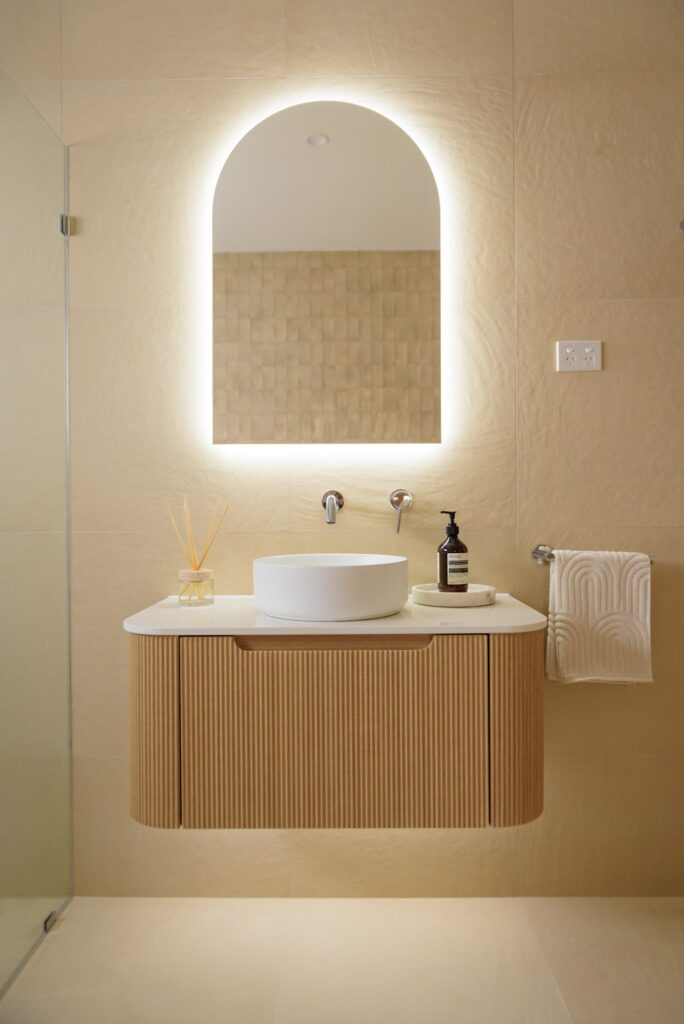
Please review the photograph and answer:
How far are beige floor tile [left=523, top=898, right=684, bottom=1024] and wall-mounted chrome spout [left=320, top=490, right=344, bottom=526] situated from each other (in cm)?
110

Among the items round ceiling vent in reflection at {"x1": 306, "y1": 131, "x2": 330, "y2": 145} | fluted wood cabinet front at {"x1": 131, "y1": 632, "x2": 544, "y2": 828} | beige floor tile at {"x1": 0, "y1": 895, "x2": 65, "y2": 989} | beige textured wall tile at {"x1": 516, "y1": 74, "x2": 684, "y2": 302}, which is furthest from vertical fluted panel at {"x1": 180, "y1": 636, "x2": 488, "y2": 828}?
round ceiling vent in reflection at {"x1": 306, "y1": 131, "x2": 330, "y2": 145}

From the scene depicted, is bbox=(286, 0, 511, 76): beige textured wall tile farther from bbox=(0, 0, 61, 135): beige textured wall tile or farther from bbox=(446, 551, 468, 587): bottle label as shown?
bbox=(446, 551, 468, 587): bottle label

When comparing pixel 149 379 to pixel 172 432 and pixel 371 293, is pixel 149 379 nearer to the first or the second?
pixel 172 432

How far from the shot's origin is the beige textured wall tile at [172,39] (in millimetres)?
1919

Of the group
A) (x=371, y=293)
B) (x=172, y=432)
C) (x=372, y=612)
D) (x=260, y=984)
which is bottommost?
(x=260, y=984)

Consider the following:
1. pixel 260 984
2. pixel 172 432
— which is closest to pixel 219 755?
pixel 260 984

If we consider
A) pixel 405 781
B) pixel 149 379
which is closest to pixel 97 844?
pixel 405 781

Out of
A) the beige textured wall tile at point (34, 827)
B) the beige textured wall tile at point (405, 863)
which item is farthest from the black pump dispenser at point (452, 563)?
the beige textured wall tile at point (34, 827)

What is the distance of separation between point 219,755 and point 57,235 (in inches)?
52.7

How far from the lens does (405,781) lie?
4.90 ft

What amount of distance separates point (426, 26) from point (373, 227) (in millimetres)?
533

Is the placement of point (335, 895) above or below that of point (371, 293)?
below

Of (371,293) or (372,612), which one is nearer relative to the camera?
(372,612)

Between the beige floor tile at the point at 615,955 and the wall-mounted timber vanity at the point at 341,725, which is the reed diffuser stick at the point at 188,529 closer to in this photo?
the wall-mounted timber vanity at the point at 341,725
